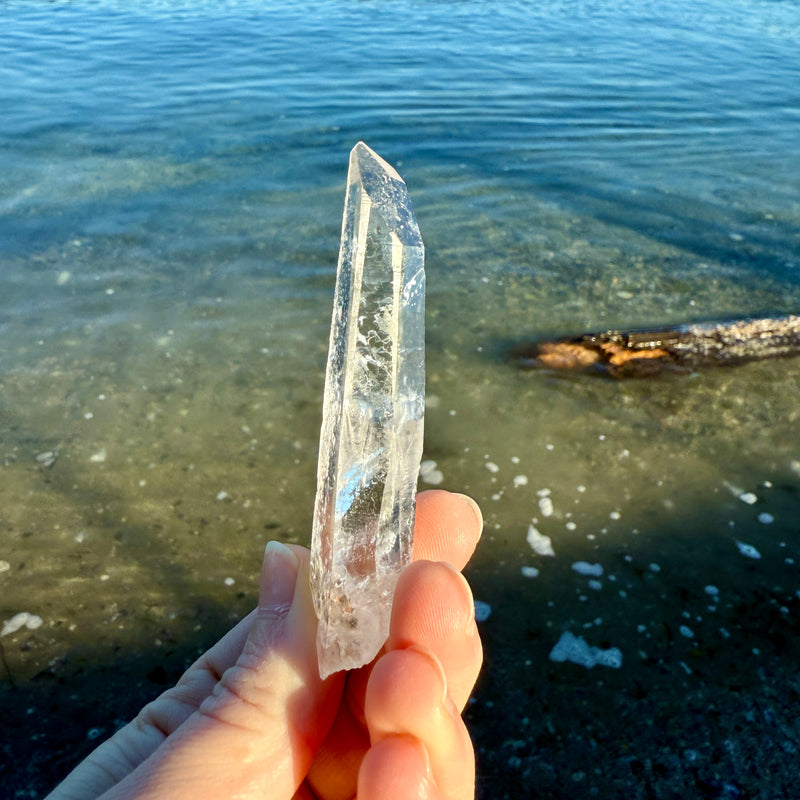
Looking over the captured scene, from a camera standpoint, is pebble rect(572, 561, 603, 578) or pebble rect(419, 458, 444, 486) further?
pebble rect(419, 458, 444, 486)

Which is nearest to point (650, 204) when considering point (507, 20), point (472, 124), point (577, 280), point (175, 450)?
point (577, 280)

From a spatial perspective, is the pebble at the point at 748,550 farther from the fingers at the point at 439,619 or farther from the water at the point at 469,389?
the fingers at the point at 439,619

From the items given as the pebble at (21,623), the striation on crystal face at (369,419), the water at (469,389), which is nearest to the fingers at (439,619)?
the striation on crystal face at (369,419)

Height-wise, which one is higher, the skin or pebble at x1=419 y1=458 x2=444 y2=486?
the skin

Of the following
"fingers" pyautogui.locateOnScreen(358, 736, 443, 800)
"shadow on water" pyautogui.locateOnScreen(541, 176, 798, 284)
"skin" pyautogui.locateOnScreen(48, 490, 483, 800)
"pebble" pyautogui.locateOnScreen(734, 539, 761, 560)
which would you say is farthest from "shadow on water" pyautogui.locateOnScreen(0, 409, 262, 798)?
"shadow on water" pyautogui.locateOnScreen(541, 176, 798, 284)

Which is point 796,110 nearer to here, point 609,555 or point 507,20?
point 507,20

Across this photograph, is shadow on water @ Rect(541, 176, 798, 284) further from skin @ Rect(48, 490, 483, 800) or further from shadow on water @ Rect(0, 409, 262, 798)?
skin @ Rect(48, 490, 483, 800)

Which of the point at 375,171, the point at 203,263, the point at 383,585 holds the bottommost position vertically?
the point at 203,263
